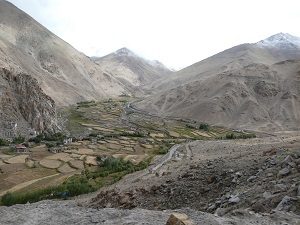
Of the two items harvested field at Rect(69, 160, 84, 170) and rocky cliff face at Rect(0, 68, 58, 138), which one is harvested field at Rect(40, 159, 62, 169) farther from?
rocky cliff face at Rect(0, 68, 58, 138)

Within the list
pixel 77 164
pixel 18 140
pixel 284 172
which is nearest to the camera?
pixel 284 172

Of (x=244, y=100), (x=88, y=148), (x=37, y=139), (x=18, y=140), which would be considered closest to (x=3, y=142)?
(x=18, y=140)

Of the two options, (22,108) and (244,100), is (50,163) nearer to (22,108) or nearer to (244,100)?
(22,108)

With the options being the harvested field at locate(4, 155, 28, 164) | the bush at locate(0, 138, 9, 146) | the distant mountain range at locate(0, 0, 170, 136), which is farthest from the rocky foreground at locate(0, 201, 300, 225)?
the distant mountain range at locate(0, 0, 170, 136)

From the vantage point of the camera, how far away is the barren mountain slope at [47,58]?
14775cm

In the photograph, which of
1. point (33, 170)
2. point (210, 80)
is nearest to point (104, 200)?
point (33, 170)

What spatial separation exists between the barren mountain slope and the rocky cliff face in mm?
58419

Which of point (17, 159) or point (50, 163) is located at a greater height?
point (17, 159)

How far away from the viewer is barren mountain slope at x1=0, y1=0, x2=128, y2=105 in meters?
148

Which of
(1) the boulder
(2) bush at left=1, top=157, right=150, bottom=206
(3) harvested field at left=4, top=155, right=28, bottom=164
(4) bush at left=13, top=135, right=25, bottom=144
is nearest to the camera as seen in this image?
(1) the boulder

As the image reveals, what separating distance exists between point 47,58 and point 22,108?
99.2 meters

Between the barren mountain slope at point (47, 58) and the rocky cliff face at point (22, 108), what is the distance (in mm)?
58419

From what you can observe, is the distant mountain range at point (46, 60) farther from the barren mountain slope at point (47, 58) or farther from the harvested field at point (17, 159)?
the harvested field at point (17, 159)

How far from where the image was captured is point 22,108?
248ft
